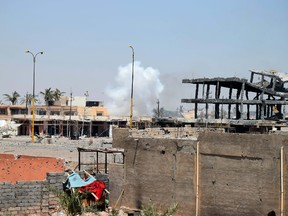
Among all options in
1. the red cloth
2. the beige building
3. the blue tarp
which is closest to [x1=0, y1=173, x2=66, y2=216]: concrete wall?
the blue tarp

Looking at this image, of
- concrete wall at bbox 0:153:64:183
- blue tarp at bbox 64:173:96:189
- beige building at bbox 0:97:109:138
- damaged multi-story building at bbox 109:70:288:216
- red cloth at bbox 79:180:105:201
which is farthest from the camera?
beige building at bbox 0:97:109:138

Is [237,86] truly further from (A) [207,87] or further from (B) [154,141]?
(B) [154,141]

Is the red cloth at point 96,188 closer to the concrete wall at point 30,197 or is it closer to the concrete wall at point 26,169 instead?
the concrete wall at point 30,197

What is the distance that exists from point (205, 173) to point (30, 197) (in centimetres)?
670

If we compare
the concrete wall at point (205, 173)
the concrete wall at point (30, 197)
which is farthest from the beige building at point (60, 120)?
the concrete wall at point (30, 197)

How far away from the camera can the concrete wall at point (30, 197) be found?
666 inches

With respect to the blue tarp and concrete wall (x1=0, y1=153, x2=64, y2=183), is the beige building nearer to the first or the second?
concrete wall (x1=0, y1=153, x2=64, y2=183)

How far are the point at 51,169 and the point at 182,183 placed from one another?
20.1 ft

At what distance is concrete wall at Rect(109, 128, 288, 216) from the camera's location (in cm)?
1519

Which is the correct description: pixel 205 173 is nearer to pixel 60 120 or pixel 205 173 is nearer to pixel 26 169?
pixel 26 169

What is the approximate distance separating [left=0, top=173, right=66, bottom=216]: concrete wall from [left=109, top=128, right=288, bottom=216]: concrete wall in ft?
8.62

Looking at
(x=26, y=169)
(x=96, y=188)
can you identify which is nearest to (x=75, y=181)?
(x=96, y=188)

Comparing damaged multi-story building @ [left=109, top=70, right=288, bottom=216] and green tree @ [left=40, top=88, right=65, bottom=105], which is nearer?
damaged multi-story building @ [left=109, top=70, right=288, bottom=216]

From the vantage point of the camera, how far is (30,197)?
17.4 metres
